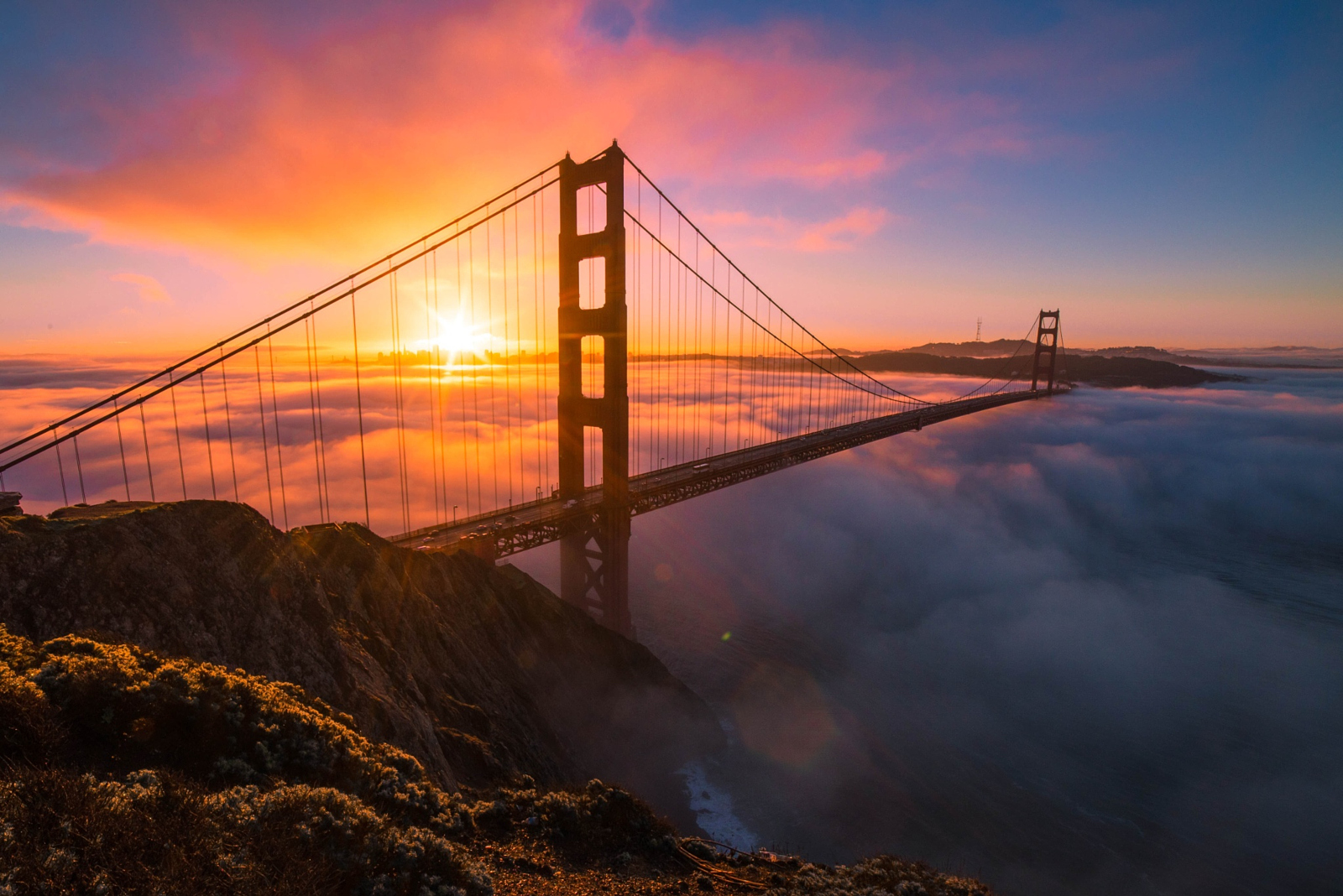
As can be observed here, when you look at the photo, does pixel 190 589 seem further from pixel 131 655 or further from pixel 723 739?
pixel 723 739

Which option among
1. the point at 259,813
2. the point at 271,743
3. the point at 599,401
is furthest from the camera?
the point at 599,401

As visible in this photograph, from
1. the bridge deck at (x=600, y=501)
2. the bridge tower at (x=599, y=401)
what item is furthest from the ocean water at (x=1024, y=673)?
the bridge deck at (x=600, y=501)

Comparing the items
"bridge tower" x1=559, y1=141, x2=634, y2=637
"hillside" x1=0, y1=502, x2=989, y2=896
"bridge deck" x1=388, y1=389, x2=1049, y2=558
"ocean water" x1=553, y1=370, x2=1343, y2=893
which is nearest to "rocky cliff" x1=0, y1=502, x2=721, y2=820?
"hillside" x1=0, y1=502, x2=989, y2=896

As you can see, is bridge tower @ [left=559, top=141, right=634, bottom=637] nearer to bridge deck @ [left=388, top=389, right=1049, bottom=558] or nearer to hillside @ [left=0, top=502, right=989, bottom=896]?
bridge deck @ [left=388, top=389, right=1049, bottom=558]

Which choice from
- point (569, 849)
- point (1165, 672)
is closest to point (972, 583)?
point (1165, 672)

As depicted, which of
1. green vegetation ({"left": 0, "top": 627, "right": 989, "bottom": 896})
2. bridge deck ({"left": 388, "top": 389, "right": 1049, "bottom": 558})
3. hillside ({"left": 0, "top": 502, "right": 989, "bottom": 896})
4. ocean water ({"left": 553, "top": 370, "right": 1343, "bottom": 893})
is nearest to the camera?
green vegetation ({"left": 0, "top": 627, "right": 989, "bottom": 896})

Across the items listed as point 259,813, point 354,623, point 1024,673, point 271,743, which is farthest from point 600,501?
point 1024,673

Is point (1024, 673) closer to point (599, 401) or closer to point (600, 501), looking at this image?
point (600, 501)
